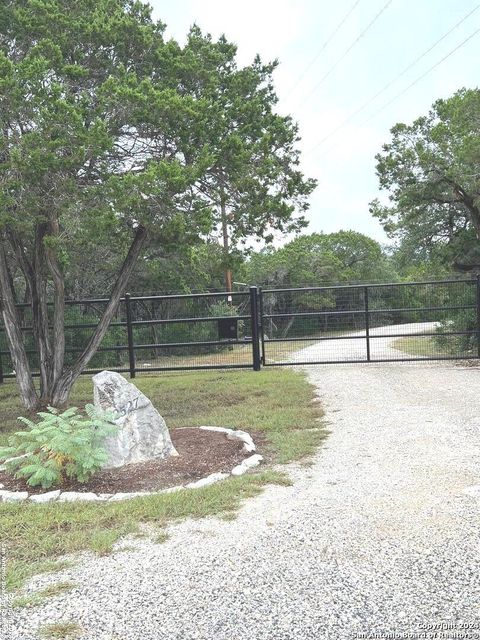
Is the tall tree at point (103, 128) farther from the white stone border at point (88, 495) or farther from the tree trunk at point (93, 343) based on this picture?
the white stone border at point (88, 495)

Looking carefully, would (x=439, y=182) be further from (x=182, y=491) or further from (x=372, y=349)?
(x=182, y=491)

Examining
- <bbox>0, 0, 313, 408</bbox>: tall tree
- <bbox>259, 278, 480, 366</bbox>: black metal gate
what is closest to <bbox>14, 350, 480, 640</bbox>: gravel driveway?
<bbox>0, 0, 313, 408</bbox>: tall tree

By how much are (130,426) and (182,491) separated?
1.01 metres

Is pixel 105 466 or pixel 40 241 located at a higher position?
pixel 40 241

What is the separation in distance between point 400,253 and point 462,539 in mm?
15762

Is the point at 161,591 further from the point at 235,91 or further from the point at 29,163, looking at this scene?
the point at 235,91

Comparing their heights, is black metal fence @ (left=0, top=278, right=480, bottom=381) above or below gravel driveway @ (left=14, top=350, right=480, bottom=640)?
above

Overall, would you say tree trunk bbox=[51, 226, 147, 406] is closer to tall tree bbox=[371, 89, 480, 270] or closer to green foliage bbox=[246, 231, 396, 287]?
tall tree bbox=[371, 89, 480, 270]

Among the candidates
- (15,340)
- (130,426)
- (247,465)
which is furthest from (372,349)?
(130,426)

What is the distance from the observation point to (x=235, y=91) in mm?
7406

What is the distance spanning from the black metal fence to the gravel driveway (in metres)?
6.82

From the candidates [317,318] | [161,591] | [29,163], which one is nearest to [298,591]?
[161,591]

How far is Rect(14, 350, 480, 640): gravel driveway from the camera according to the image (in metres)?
2.44

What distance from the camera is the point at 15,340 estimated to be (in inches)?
301
